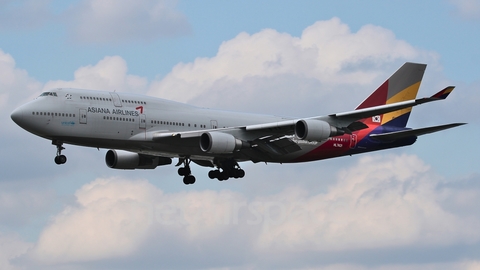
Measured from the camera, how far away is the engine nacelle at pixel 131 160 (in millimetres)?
71250

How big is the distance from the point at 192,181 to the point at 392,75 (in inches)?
649

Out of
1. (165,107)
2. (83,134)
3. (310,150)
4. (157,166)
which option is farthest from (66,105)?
(310,150)

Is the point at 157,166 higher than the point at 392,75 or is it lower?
lower

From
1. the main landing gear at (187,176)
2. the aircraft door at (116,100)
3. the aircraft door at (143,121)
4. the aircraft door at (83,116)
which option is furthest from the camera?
the main landing gear at (187,176)

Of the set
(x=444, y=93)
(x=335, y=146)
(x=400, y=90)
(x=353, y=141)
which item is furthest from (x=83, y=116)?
(x=400, y=90)

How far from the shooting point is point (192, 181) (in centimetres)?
7100

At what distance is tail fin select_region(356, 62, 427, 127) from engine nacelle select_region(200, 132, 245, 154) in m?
12.9

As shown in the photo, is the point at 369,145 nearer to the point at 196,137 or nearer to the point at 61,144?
the point at 196,137

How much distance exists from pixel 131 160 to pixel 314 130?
54.0 ft

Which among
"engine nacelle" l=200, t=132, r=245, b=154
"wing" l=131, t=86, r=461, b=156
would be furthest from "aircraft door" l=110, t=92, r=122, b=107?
"engine nacelle" l=200, t=132, r=245, b=154

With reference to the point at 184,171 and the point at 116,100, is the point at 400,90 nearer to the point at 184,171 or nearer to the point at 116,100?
the point at 184,171

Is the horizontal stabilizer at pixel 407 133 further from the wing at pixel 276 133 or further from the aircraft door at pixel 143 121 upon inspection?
the aircraft door at pixel 143 121

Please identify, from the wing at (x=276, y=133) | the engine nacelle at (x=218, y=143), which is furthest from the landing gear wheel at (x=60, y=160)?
the engine nacelle at (x=218, y=143)

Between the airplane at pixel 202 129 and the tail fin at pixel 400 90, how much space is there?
72mm
